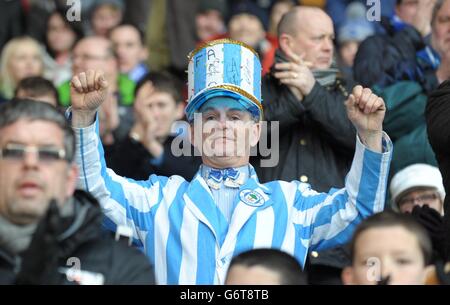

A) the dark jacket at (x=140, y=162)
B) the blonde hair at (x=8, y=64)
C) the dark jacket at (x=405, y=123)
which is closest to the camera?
the dark jacket at (x=405, y=123)

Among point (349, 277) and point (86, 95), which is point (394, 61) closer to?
point (86, 95)

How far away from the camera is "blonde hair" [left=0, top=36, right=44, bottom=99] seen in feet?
38.4

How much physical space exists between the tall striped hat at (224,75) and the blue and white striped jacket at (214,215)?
471 mm

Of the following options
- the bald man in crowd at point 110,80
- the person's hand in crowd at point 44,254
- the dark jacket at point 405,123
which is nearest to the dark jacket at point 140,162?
the bald man in crowd at point 110,80

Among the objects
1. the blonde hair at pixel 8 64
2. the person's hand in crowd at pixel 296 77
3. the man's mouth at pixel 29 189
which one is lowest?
the man's mouth at pixel 29 189

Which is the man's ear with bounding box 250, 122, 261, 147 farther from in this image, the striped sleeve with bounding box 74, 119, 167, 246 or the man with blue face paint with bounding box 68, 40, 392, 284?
the striped sleeve with bounding box 74, 119, 167, 246

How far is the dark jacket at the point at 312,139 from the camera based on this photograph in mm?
8117

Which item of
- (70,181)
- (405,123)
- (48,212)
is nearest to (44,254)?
(48,212)

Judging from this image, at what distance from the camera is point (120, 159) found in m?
9.16

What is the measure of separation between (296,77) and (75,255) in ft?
9.91

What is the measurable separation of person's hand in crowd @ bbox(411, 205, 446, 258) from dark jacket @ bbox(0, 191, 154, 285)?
6.35 ft

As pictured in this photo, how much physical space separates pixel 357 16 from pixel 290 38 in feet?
12.5

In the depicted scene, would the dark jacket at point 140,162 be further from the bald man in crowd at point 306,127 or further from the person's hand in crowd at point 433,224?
the person's hand in crowd at point 433,224

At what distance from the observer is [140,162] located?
9.23m
